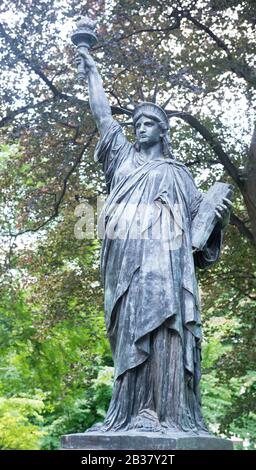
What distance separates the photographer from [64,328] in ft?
55.1

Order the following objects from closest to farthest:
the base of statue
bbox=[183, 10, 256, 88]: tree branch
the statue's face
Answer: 1. the base of statue
2. the statue's face
3. bbox=[183, 10, 256, 88]: tree branch

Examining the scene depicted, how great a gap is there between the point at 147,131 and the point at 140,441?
2.73 metres

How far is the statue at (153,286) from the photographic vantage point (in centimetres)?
597

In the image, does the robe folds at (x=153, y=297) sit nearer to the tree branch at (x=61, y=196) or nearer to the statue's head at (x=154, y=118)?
the statue's head at (x=154, y=118)

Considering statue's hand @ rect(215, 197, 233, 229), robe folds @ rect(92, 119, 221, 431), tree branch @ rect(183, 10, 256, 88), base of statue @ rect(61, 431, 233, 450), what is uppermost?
tree branch @ rect(183, 10, 256, 88)

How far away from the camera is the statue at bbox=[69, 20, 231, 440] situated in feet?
19.6

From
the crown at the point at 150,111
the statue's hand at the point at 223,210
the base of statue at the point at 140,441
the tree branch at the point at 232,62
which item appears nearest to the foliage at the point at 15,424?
the tree branch at the point at 232,62

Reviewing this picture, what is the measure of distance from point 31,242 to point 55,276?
3.76 ft

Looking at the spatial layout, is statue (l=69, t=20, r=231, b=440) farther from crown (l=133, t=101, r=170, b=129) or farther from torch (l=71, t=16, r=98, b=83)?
torch (l=71, t=16, r=98, b=83)

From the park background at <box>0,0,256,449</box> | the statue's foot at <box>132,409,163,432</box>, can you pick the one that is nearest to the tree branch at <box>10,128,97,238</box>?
the park background at <box>0,0,256,449</box>

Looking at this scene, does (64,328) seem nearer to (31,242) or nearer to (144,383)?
(31,242)

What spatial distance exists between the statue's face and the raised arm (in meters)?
0.36
